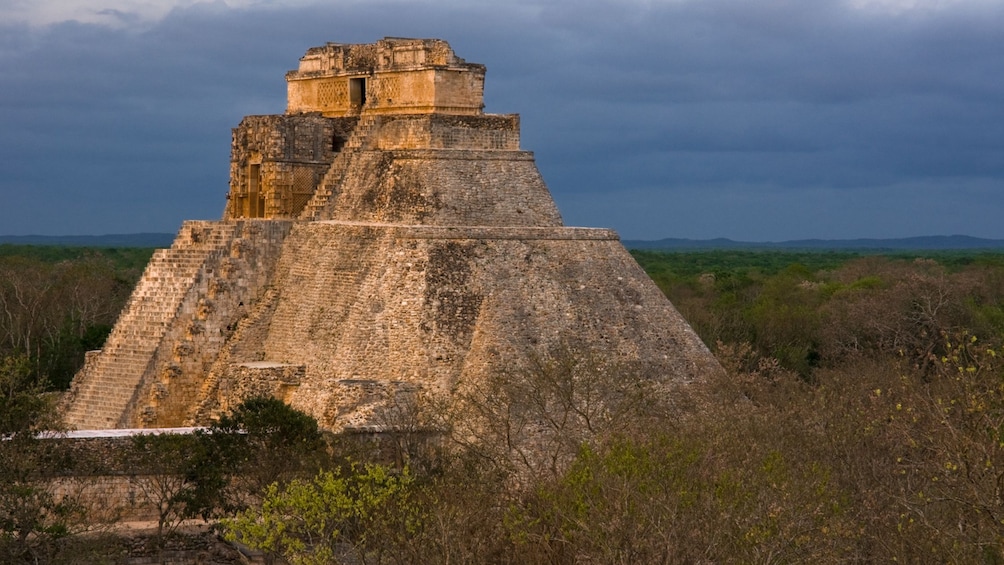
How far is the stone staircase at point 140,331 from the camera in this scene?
2811 centimetres

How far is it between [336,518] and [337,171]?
1060cm

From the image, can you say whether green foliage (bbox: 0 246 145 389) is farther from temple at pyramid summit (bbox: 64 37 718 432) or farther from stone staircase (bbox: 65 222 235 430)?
temple at pyramid summit (bbox: 64 37 718 432)

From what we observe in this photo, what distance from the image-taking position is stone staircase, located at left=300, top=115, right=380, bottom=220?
29.9m

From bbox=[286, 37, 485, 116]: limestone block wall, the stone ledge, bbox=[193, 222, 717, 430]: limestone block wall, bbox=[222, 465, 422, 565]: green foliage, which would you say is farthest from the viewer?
bbox=[286, 37, 485, 116]: limestone block wall

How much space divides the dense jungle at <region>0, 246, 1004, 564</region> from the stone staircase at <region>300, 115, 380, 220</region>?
5.34 m

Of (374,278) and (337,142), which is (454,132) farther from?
(374,278)

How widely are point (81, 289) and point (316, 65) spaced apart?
16389mm

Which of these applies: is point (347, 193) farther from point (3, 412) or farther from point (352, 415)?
point (3, 412)

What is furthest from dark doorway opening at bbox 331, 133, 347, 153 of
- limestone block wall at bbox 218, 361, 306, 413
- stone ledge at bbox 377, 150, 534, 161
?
limestone block wall at bbox 218, 361, 306, 413

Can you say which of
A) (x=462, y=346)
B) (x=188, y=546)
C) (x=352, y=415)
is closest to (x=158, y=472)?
(x=188, y=546)

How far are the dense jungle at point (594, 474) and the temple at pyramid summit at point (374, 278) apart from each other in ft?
3.22

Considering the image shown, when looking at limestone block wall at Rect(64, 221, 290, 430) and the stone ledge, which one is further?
the stone ledge

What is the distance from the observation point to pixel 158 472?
24109mm

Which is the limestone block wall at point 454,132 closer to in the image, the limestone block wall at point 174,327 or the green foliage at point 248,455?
the limestone block wall at point 174,327
